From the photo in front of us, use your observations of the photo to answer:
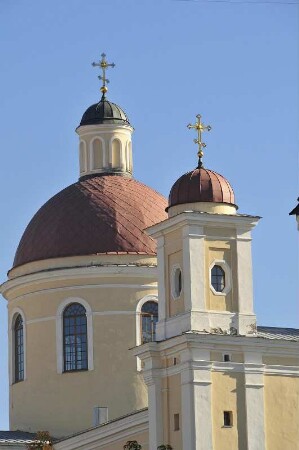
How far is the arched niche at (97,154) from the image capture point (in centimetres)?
7056

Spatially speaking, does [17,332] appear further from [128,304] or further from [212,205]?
[212,205]

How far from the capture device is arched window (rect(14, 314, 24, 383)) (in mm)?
69250

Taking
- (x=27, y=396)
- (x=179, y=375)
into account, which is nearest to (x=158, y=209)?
(x=27, y=396)

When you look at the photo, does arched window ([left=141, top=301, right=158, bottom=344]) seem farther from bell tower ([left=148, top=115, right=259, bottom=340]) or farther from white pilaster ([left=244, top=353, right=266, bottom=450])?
white pilaster ([left=244, top=353, right=266, bottom=450])

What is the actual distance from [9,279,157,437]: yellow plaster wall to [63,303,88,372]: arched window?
36cm

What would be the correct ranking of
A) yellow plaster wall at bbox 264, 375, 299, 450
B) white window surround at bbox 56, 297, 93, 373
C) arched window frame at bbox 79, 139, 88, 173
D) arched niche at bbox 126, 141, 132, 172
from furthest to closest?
arched niche at bbox 126, 141, 132, 172
arched window frame at bbox 79, 139, 88, 173
white window surround at bbox 56, 297, 93, 373
yellow plaster wall at bbox 264, 375, 299, 450

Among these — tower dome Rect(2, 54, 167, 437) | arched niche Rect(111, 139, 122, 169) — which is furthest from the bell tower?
arched niche Rect(111, 139, 122, 169)

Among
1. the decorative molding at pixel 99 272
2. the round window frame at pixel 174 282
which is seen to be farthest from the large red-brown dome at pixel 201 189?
the decorative molding at pixel 99 272

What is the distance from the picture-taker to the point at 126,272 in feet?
220

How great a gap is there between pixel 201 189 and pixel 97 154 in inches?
484

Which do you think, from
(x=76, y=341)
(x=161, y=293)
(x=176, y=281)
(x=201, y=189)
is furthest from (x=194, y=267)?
(x=76, y=341)

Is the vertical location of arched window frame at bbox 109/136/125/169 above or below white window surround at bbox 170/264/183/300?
above

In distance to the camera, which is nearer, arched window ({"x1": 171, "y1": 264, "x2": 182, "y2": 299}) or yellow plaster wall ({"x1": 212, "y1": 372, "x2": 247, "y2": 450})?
yellow plaster wall ({"x1": 212, "y1": 372, "x2": 247, "y2": 450})

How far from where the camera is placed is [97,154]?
232ft
